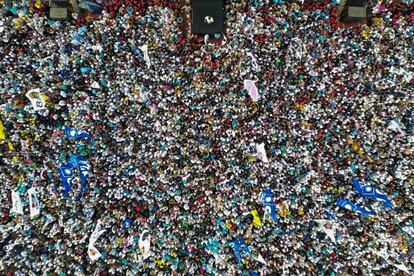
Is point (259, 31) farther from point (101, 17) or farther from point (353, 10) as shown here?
point (101, 17)

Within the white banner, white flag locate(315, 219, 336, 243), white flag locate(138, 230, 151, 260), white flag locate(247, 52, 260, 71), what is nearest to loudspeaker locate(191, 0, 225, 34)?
white flag locate(247, 52, 260, 71)

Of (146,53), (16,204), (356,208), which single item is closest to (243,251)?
(356,208)

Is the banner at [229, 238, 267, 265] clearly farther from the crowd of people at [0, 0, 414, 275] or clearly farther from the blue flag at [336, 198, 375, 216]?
the blue flag at [336, 198, 375, 216]

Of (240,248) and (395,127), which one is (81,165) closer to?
(240,248)

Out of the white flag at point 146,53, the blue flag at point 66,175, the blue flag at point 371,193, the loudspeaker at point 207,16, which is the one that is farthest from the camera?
the loudspeaker at point 207,16

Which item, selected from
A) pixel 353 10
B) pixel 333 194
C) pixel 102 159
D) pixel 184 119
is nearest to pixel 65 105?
pixel 102 159

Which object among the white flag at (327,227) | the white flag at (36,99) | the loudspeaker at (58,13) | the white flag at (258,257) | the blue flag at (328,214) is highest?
the loudspeaker at (58,13)

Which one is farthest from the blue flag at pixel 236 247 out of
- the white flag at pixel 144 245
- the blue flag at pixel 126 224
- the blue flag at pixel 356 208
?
the blue flag at pixel 356 208

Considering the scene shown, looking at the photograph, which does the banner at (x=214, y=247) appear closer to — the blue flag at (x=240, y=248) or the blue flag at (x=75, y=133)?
the blue flag at (x=240, y=248)
